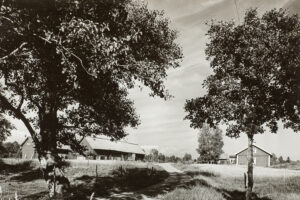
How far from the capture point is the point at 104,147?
8588 cm

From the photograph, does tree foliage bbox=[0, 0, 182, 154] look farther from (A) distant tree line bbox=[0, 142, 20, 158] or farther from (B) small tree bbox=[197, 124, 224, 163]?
(B) small tree bbox=[197, 124, 224, 163]

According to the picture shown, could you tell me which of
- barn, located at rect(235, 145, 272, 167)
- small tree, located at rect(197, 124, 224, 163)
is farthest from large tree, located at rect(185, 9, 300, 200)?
small tree, located at rect(197, 124, 224, 163)

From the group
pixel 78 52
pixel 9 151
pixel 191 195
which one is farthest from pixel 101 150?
pixel 78 52

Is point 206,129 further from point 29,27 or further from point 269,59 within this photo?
point 29,27

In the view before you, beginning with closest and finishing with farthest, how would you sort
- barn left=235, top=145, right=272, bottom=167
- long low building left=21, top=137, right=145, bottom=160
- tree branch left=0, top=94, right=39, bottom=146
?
tree branch left=0, top=94, right=39, bottom=146, long low building left=21, top=137, right=145, bottom=160, barn left=235, top=145, right=272, bottom=167

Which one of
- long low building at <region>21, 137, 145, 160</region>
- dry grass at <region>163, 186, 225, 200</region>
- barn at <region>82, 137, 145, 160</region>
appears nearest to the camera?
dry grass at <region>163, 186, 225, 200</region>

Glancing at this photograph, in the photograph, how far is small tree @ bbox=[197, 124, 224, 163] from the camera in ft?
400

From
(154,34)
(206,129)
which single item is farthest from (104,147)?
(154,34)

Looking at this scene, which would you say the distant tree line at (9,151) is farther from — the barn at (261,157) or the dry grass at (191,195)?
the barn at (261,157)

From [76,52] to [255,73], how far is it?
14.4 m

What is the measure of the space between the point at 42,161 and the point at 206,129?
11165 centimetres

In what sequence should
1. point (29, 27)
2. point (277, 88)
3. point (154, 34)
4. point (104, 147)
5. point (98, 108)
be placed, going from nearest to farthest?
1. point (29, 27)
2. point (154, 34)
3. point (98, 108)
4. point (277, 88)
5. point (104, 147)

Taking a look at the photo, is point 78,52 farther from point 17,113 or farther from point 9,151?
point 9,151

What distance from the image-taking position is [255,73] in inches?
914
